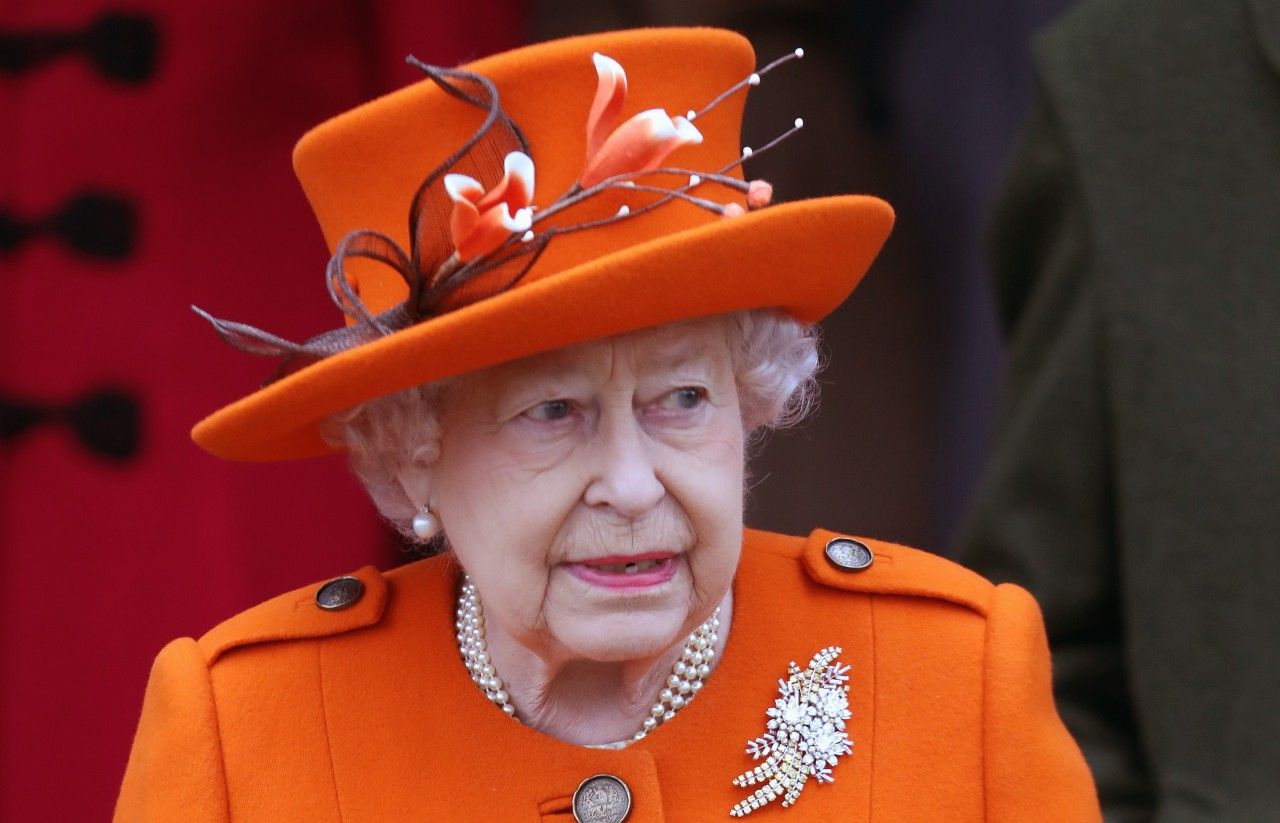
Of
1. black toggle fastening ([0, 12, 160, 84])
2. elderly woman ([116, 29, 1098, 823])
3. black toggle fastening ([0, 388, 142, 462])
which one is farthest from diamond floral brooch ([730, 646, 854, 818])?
black toggle fastening ([0, 12, 160, 84])

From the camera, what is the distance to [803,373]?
2.29 meters

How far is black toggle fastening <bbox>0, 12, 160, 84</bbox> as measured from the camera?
2986mm

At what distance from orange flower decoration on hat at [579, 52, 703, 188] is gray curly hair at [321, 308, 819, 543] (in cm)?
26

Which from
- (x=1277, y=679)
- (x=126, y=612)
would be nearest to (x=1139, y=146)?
(x=1277, y=679)

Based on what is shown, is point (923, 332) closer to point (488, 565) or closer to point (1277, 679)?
point (1277, 679)

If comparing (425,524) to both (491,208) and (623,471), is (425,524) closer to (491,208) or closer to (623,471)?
(623,471)

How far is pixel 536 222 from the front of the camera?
1949 mm

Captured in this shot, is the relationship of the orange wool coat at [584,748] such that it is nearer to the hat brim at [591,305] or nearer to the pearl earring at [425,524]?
the pearl earring at [425,524]

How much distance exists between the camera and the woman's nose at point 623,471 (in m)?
1.98

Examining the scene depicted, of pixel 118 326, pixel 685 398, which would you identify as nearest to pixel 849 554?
pixel 685 398

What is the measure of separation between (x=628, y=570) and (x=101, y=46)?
57.8 inches

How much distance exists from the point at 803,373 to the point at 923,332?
1.44m

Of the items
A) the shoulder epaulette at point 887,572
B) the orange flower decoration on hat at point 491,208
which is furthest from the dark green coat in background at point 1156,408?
the orange flower decoration on hat at point 491,208

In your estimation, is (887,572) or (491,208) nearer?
(491,208)
